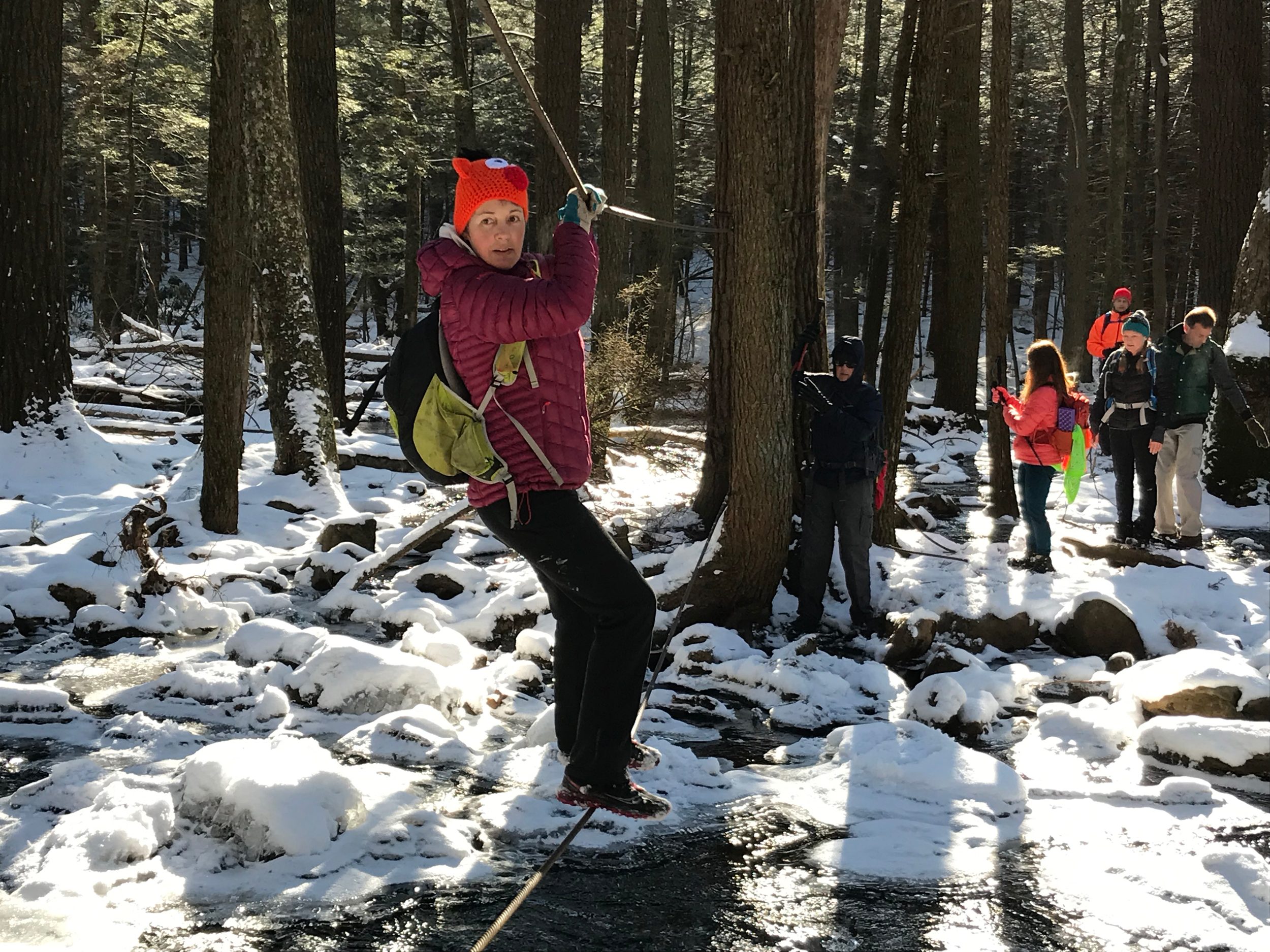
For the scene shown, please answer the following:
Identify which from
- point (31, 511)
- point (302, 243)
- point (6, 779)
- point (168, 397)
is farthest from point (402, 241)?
point (6, 779)

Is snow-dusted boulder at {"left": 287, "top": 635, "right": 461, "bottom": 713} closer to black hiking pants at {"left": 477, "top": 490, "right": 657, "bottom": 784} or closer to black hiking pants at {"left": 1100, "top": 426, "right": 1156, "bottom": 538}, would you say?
black hiking pants at {"left": 477, "top": 490, "right": 657, "bottom": 784}

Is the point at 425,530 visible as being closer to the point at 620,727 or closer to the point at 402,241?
the point at 620,727

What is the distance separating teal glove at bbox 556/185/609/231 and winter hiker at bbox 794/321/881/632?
3425 mm

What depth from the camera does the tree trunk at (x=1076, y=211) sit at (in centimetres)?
2138

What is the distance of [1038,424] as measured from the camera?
8.74 m

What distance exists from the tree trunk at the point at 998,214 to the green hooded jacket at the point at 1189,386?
4.43 feet

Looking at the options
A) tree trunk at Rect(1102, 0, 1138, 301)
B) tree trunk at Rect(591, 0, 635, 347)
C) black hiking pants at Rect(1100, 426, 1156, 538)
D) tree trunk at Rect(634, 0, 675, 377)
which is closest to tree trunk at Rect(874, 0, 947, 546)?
black hiking pants at Rect(1100, 426, 1156, 538)

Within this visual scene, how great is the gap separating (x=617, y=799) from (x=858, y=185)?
22.6 m

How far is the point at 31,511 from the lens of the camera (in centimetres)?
877

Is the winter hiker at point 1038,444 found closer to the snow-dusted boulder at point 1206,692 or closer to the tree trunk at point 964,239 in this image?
the snow-dusted boulder at point 1206,692

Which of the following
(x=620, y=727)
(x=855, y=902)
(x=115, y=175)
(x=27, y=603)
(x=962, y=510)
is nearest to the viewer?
(x=855, y=902)

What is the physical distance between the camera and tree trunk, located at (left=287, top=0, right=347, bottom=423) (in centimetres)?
1341

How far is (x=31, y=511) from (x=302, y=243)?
338 centimetres

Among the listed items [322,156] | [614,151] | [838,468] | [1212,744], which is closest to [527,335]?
[1212,744]
